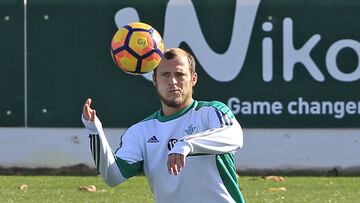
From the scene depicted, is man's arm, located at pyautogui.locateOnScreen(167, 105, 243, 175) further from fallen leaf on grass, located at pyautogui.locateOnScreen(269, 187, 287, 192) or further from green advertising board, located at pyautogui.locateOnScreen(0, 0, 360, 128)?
green advertising board, located at pyautogui.locateOnScreen(0, 0, 360, 128)

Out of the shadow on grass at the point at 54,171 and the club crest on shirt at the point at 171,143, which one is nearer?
the club crest on shirt at the point at 171,143

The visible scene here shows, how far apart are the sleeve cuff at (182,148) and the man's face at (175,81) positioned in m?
Result: 0.39

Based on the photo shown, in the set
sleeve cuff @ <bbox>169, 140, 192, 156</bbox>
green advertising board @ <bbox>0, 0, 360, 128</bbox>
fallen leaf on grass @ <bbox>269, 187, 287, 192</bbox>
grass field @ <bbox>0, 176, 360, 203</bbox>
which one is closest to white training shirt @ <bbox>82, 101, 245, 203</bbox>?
sleeve cuff @ <bbox>169, 140, 192, 156</bbox>

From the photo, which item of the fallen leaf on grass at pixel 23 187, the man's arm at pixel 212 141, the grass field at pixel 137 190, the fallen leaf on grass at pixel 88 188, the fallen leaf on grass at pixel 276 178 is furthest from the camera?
the fallen leaf on grass at pixel 276 178

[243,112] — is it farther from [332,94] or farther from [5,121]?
[5,121]

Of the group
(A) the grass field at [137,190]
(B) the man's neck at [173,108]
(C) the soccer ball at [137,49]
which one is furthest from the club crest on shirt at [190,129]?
(A) the grass field at [137,190]

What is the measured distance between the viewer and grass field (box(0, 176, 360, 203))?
10695mm

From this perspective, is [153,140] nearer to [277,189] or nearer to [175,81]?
[175,81]

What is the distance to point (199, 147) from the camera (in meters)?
4.69

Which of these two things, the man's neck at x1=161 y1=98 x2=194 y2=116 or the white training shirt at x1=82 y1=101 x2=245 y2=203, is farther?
the man's neck at x1=161 y1=98 x2=194 y2=116

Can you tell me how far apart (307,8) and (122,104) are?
286 cm

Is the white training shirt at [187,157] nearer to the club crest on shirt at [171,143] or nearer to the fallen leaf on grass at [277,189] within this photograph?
the club crest on shirt at [171,143]

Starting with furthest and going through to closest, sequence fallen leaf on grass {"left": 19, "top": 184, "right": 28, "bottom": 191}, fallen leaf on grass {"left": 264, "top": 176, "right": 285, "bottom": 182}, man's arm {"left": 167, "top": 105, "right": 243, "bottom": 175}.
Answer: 1. fallen leaf on grass {"left": 264, "top": 176, "right": 285, "bottom": 182}
2. fallen leaf on grass {"left": 19, "top": 184, "right": 28, "bottom": 191}
3. man's arm {"left": 167, "top": 105, "right": 243, "bottom": 175}

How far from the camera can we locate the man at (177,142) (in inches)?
191
